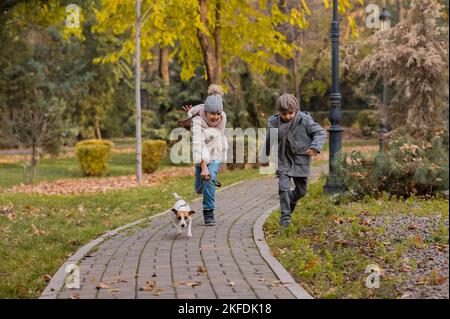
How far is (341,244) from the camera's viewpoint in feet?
25.4

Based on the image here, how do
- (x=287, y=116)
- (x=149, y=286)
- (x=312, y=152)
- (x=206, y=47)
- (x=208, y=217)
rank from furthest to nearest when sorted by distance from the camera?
1. (x=206, y=47)
2. (x=208, y=217)
3. (x=287, y=116)
4. (x=312, y=152)
5. (x=149, y=286)

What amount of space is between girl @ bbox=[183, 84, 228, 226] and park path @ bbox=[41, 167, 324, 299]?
684 millimetres

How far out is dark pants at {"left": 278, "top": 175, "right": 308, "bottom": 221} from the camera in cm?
902

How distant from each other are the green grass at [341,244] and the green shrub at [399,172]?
1.05 feet

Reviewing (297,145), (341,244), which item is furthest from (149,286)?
(297,145)

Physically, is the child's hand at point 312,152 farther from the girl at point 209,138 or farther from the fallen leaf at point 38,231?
the fallen leaf at point 38,231

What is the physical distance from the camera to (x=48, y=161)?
29562 mm

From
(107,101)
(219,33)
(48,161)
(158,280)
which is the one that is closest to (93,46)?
(107,101)

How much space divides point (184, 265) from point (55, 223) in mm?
4462

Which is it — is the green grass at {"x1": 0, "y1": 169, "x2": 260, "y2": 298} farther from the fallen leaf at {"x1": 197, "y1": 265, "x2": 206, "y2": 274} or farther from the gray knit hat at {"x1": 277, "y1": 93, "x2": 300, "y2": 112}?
the gray knit hat at {"x1": 277, "y1": 93, "x2": 300, "y2": 112}

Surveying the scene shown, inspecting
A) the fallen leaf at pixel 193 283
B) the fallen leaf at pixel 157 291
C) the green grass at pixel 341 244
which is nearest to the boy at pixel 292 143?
the green grass at pixel 341 244

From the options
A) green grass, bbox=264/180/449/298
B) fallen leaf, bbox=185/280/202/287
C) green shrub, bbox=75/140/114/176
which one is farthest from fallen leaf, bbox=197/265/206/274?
green shrub, bbox=75/140/114/176

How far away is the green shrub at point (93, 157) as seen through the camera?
21062 mm

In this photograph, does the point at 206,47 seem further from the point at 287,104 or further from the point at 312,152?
the point at 312,152
